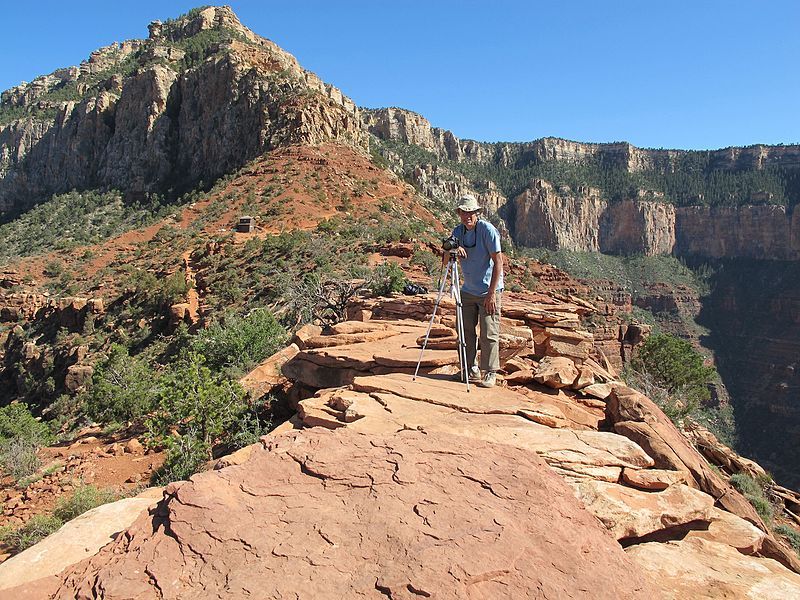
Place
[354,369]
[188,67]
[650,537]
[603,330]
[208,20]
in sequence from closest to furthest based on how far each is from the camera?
[650,537] < [354,369] < [603,330] < [188,67] < [208,20]

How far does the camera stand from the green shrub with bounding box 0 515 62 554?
13.8 ft

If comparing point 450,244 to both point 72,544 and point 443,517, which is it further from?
point 72,544

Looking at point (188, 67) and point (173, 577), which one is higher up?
point (188, 67)

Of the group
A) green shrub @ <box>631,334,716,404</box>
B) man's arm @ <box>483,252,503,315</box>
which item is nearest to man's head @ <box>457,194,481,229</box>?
man's arm @ <box>483,252,503,315</box>

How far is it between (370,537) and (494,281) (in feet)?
9.82

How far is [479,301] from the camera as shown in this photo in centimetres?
522

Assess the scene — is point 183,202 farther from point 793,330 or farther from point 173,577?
point 793,330

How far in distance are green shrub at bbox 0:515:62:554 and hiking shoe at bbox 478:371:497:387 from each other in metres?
4.01

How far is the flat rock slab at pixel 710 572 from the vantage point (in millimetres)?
2537

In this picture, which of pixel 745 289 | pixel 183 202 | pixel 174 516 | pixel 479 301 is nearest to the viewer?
pixel 174 516

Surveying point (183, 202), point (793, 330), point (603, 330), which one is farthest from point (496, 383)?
point (793, 330)

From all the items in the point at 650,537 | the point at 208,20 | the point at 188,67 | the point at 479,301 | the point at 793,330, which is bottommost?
the point at 793,330

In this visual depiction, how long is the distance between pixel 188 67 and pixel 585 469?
55.5 metres

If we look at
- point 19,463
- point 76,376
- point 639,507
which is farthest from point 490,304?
point 76,376
